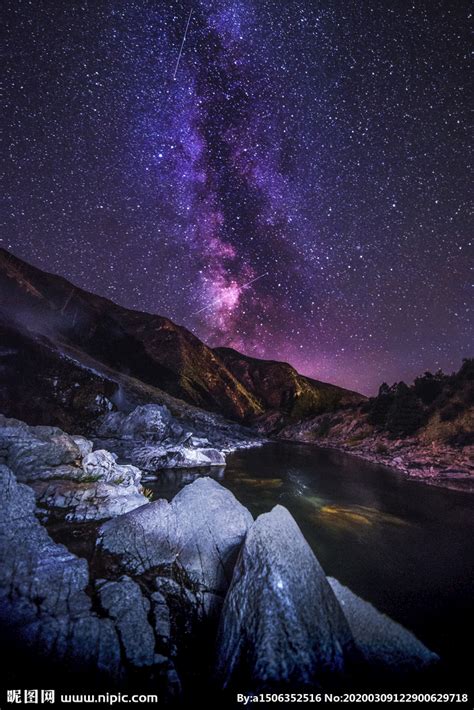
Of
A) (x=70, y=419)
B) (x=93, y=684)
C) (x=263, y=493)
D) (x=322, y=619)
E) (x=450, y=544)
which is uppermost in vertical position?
(x=322, y=619)

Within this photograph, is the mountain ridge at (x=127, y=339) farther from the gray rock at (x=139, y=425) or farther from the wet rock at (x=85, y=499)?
the wet rock at (x=85, y=499)

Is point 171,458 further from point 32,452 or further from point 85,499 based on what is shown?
point 85,499

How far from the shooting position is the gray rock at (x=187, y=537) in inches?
261

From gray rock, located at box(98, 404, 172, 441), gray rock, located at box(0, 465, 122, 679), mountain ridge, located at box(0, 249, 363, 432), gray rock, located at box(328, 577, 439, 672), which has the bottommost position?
gray rock, located at box(98, 404, 172, 441)

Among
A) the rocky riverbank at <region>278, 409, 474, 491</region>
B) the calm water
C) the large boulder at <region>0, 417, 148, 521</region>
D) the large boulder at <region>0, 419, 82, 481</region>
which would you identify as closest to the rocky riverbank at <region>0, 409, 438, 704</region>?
the calm water

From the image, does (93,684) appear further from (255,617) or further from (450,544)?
(450,544)

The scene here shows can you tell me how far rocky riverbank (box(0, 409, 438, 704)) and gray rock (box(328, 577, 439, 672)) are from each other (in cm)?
2

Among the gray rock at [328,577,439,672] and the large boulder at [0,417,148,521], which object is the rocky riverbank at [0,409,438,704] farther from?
the large boulder at [0,417,148,521]

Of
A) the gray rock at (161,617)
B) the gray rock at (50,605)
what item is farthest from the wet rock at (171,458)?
the gray rock at (161,617)

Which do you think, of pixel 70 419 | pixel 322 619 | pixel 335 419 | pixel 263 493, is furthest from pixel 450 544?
pixel 335 419

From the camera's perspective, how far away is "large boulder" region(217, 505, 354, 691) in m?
3.85

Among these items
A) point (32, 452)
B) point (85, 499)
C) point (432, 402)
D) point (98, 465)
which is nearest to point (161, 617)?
point (85, 499)

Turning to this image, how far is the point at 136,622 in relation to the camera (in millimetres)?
4852

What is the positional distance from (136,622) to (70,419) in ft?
126
